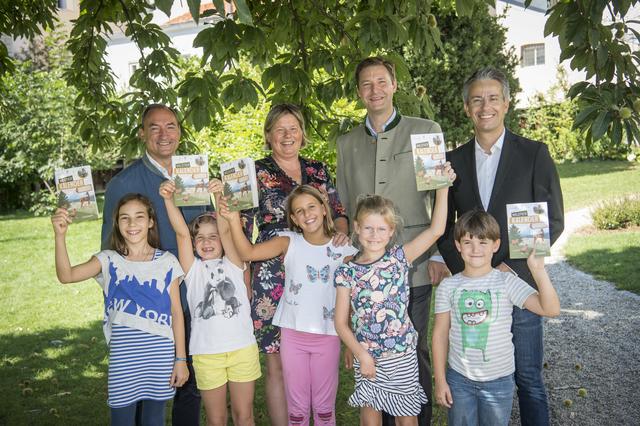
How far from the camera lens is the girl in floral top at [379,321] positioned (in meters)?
3.02

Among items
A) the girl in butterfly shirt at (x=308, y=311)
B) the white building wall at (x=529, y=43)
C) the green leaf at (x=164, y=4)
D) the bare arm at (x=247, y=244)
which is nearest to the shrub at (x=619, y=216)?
the girl in butterfly shirt at (x=308, y=311)

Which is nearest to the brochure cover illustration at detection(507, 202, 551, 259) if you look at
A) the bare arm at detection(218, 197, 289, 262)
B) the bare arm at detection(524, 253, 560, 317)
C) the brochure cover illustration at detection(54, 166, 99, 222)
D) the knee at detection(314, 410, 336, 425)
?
the bare arm at detection(524, 253, 560, 317)

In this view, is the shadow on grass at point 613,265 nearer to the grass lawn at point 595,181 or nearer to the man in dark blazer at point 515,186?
the grass lawn at point 595,181

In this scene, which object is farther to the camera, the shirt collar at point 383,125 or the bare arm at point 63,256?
the shirt collar at point 383,125

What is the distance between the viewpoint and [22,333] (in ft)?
23.7

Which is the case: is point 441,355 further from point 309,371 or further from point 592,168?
point 592,168

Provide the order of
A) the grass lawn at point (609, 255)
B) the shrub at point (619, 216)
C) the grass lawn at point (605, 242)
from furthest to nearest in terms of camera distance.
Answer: the shrub at point (619, 216)
the grass lawn at point (605, 242)
the grass lawn at point (609, 255)

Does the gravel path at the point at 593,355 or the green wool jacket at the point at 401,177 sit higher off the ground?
the green wool jacket at the point at 401,177

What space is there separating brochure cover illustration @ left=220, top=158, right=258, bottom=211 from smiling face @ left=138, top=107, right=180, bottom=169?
0.56 metres

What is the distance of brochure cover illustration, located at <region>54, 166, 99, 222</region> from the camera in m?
3.08

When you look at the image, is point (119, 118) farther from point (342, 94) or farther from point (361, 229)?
point (361, 229)

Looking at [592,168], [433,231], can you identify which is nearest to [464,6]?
[433,231]

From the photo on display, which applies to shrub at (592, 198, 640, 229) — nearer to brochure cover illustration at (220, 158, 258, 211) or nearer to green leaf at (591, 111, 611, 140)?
green leaf at (591, 111, 611, 140)

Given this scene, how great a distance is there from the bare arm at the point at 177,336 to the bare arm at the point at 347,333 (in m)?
0.85
